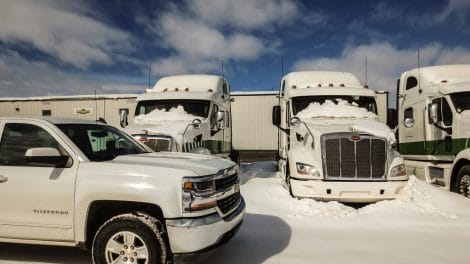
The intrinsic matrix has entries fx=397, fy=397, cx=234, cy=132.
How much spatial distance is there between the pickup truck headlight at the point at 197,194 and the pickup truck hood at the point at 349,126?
15.1 feet

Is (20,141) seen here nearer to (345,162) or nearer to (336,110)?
(345,162)

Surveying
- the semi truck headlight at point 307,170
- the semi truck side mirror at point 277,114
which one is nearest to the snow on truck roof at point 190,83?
the semi truck side mirror at point 277,114

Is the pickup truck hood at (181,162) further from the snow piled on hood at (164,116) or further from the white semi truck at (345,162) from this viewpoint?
the snow piled on hood at (164,116)

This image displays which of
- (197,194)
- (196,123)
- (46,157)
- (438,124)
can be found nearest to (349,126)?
(438,124)

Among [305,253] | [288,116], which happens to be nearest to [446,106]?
[288,116]

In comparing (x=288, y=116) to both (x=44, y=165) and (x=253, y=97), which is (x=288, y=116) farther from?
(x=253, y=97)

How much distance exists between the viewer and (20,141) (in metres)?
4.91

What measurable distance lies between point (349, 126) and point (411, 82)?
428cm

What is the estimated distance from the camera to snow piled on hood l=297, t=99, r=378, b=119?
9.84 m

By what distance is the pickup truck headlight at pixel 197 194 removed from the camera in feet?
13.5

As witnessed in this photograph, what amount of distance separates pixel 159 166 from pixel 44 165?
1409 millimetres

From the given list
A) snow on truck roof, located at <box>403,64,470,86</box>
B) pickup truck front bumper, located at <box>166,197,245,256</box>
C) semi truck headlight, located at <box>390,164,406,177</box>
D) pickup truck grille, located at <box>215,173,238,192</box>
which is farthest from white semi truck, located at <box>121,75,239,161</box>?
snow on truck roof, located at <box>403,64,470,86</box>

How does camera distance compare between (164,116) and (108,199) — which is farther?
(164,116)

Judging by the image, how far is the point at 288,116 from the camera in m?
10.8
